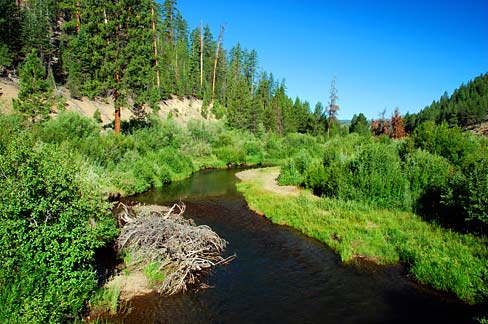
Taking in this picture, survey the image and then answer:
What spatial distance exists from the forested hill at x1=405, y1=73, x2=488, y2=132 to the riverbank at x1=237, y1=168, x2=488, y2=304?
214 ft

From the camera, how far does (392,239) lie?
13.8 metres

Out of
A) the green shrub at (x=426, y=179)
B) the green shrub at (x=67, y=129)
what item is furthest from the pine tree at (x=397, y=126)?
the green shrub at (x=67, y=129)

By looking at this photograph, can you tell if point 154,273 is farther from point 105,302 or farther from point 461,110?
point 461,110

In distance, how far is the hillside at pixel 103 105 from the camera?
34206 mm

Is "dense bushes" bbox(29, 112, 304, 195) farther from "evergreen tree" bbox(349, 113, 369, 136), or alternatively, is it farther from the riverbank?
"evergreen tree" bbox(349, 113, 369, 136)

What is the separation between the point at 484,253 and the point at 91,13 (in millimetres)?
31718

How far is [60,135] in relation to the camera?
2197 cm

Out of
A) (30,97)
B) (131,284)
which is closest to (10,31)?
(30,97)

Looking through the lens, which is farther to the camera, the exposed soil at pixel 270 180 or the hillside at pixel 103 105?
the hillside at pixel 103 105

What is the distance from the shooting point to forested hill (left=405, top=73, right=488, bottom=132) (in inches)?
3364

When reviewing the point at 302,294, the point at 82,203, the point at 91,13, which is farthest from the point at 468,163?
the point at 91,13

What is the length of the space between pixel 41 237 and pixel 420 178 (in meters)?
18.8

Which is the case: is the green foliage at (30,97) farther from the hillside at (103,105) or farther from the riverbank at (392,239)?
the riverbank at (392,239)

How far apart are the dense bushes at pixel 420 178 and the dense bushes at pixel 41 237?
1444 centimetres
